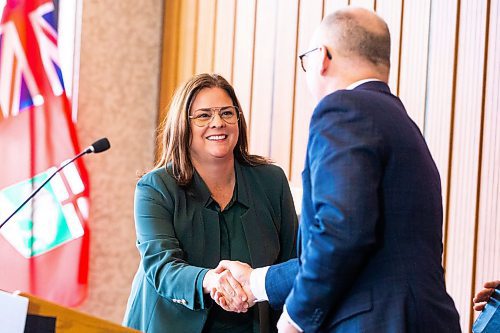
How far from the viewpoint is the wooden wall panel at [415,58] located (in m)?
3.76

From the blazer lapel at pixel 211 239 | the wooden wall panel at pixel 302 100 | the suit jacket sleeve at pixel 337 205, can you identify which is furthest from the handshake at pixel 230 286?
the wooden wall panel at pixel 302 100

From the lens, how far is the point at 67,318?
225 cm

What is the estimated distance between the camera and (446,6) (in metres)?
3.67

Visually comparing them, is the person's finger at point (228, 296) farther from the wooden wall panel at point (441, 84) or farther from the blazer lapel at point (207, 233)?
the wooden wall panel at point (441, 84)

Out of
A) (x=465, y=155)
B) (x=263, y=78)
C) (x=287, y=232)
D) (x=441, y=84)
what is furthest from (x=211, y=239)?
(x=263, y=78)

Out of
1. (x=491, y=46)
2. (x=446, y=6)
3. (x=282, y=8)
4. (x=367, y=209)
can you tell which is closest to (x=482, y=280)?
(x=491, y=46)

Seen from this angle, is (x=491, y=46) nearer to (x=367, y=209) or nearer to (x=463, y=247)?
(x=463, y=247)

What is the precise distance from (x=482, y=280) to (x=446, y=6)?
1240mm

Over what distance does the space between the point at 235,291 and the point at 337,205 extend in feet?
2.88

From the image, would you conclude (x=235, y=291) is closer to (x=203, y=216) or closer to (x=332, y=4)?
(x=203, y=216)

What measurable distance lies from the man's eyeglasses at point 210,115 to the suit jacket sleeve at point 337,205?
1164 mm

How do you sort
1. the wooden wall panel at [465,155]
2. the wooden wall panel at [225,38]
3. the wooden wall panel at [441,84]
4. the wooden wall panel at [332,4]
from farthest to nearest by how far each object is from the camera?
the wooden wall panel at [225,38]
the wooden wall panel at [332,4]
the wooden wall panel at [441,84]
the wooden wall panel at [465,155]

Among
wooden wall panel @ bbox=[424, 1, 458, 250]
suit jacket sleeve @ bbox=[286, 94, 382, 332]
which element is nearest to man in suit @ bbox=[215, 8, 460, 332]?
suit jacket sleeve @ bbox=[286, 94, 382, 332]

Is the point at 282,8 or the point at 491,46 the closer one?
the point at 491,46
